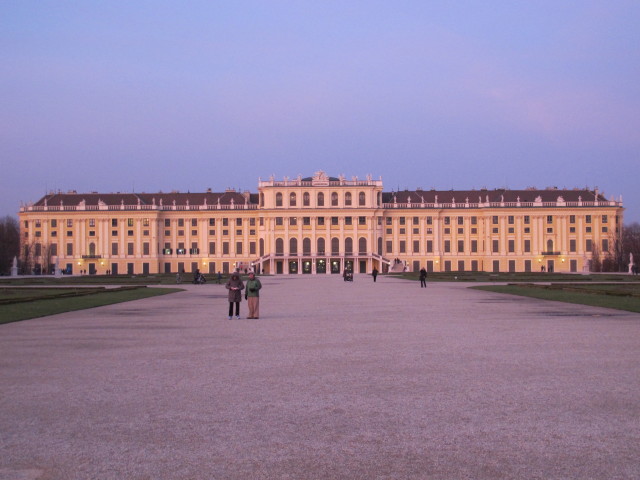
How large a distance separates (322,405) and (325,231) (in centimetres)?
9982

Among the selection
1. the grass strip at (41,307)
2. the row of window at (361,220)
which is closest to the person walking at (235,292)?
the grass strip at (41,307)

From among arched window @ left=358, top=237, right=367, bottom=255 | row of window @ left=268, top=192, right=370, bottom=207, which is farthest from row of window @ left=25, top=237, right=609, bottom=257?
row of window @ left=268, top=192, right=370, bottom=207

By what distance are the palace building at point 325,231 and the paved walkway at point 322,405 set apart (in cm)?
9106

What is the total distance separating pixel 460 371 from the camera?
426 inches

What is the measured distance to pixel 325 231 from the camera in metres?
108

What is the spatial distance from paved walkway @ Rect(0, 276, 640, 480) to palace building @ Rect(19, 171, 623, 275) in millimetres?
91061

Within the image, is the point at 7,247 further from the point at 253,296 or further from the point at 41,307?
the point at 253,296

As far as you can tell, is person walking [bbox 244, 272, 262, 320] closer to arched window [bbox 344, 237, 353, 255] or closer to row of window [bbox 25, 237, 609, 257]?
row of window [bbox 25, 237, 609, 257]

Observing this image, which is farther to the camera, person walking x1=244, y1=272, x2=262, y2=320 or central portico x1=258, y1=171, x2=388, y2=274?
central portico x1=258, y1=171, x2=388, y2=274

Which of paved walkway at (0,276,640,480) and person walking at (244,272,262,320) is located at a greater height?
person walking at (244,272,262,320)

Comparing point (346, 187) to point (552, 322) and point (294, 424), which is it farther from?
point (294, 424)

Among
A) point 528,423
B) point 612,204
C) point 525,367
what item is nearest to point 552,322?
point 525,367

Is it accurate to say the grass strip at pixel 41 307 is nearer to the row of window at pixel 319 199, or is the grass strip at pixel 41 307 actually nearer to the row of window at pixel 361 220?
the row of window at pixel 319 199

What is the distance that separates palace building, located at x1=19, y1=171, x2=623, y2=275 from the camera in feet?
351
